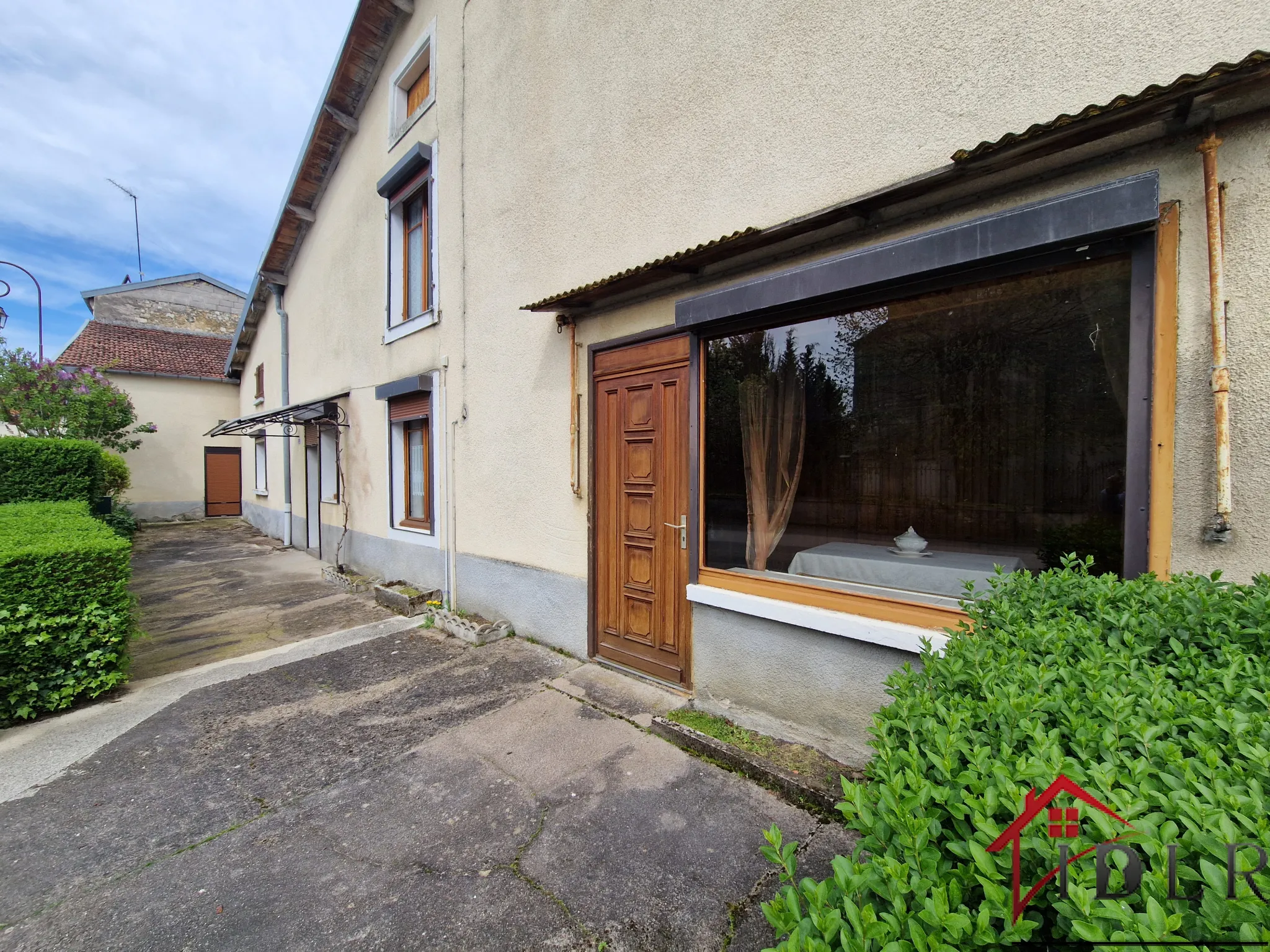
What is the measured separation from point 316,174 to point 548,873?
482 inches

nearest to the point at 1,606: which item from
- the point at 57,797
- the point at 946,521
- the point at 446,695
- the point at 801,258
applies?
the point at 57,797

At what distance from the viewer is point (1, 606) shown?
12.1 ft

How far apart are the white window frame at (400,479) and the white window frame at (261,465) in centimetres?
877

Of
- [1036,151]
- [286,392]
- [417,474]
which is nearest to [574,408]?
[1036,151]

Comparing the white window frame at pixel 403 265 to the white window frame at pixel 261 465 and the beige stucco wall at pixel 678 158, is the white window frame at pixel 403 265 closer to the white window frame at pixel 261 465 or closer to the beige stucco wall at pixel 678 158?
the beige stucco wall at pixel 678 158

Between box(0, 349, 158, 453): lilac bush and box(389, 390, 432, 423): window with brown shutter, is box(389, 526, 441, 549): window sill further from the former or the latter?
box(0, 349, 158, 453): lilac bush

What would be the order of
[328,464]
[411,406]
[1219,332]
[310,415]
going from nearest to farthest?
[1219,332], [411,406], [310,415], [328,464]

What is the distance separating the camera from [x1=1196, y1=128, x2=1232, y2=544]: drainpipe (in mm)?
2102

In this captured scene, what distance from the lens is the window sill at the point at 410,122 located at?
274 inches

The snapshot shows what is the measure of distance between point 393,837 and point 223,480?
20002mm

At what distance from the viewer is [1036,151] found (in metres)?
2.37

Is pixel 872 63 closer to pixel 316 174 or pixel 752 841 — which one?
pixel 752 841

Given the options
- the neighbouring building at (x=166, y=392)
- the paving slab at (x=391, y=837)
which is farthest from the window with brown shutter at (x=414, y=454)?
the neighbouring building at (x=166, y=392)

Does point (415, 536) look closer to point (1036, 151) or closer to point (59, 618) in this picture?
point (59, 618)
